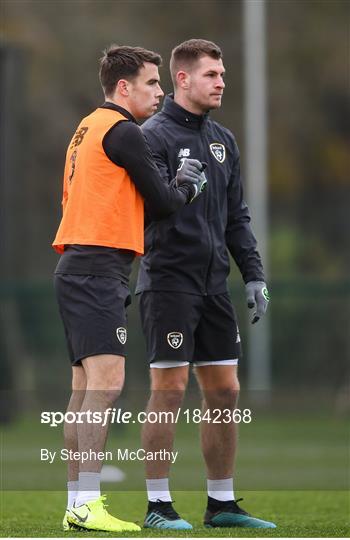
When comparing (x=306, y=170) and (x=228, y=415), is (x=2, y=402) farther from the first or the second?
(x=306, y=170)

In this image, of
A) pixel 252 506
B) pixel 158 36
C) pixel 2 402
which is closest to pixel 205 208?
pixel 252 506

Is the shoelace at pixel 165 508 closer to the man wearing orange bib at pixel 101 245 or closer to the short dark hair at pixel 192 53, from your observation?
the man wearing orange bib at pixel 101 245

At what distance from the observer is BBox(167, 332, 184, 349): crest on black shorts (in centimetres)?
718

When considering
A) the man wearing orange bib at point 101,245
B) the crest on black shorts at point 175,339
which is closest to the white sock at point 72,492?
the man wearing orange bib at point 101,245

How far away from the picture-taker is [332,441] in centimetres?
1393

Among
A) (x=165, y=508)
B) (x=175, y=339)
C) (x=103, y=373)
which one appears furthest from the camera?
(x=175, y=339)

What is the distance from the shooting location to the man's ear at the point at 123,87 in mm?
6949

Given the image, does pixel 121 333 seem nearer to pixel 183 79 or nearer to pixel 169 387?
pixel 169 387

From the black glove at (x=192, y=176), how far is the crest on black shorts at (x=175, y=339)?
0.69 m

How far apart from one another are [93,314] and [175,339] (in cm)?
67

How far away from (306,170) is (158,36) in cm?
428

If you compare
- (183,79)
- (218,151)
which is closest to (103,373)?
(218,151)

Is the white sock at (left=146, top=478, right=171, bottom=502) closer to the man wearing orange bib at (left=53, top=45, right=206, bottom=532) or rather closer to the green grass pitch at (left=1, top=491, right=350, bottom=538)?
the green grass pitch at (left=1, top=491, right=350, bottom=538)

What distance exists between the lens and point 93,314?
6637 mm
